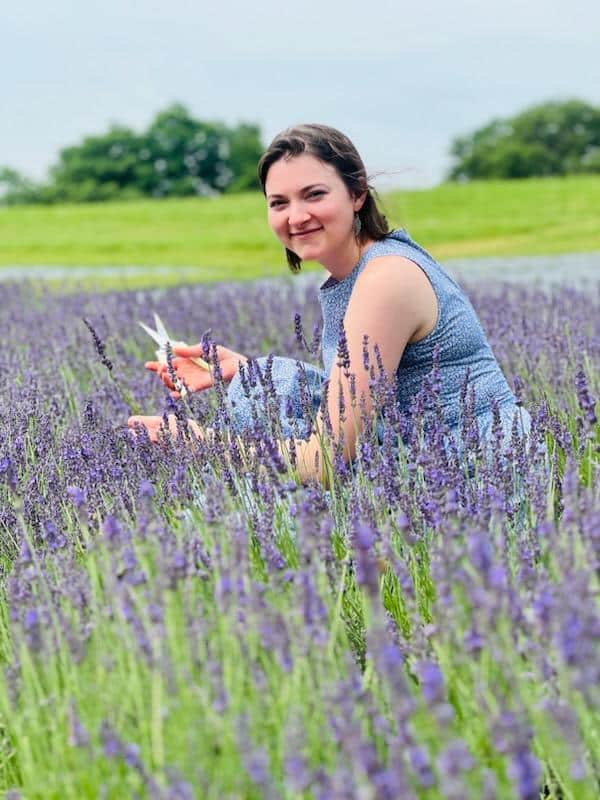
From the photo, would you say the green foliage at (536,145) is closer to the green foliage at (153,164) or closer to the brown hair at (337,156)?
the green foliage at (153,164)

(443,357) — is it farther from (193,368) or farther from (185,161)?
(185,161)

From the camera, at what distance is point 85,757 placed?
1.58 metres

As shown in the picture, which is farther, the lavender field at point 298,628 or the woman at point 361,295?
the woman at point 361,295

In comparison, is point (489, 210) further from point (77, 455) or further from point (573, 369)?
point (77, 455)

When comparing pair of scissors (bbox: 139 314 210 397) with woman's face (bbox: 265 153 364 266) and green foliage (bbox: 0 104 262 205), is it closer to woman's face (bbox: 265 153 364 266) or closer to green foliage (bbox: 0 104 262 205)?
woman's face (bbox: 265 153 364 266)

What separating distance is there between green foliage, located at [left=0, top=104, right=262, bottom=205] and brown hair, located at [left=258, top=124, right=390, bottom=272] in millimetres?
45358

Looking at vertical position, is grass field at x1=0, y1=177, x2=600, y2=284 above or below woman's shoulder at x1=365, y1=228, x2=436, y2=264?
below

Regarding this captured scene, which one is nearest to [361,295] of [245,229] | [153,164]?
[245,229]

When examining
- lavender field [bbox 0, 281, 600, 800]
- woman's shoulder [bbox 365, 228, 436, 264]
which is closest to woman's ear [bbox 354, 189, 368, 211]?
woman's shoulder [bbox 365, 228, 436, 264]

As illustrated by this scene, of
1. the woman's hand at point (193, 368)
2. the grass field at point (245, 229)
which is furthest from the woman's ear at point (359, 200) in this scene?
the grass field at point (245, 229)

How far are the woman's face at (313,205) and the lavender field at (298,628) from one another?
37 centimetres

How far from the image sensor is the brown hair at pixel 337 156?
11.2 ft

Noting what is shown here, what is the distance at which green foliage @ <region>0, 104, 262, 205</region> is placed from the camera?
49344 millimetres

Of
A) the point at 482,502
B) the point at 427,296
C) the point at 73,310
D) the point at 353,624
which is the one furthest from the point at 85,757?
the point at 73,310
